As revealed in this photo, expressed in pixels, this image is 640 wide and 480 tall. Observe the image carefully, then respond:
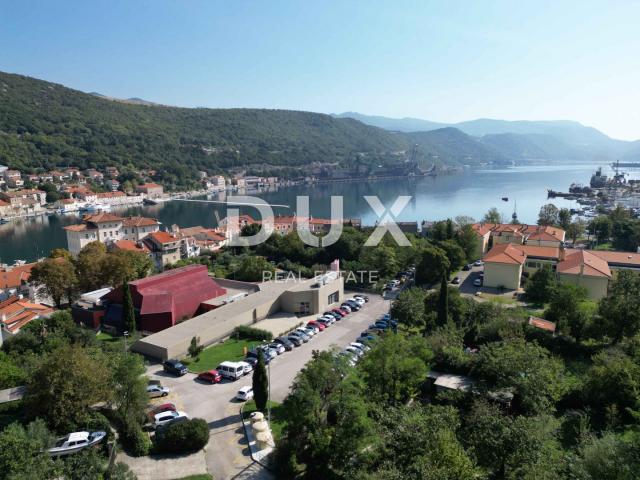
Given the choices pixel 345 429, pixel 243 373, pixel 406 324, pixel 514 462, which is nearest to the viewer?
pixel 514 462

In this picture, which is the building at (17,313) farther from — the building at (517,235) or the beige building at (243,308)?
the building at (517,235)

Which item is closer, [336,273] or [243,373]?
[243,373]

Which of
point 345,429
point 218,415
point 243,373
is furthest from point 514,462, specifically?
point 243,373

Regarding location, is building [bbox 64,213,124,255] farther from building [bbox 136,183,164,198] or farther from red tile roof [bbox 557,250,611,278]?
building [bbox 136,183,164,198]

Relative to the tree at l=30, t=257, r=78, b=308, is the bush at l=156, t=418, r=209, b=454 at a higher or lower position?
lower

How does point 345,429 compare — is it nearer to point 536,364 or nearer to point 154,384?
point 536,364

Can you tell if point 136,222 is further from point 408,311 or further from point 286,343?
point 408,311

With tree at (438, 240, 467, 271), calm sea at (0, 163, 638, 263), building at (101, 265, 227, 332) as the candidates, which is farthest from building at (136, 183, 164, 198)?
tree at (438, 240, 467, 271)
